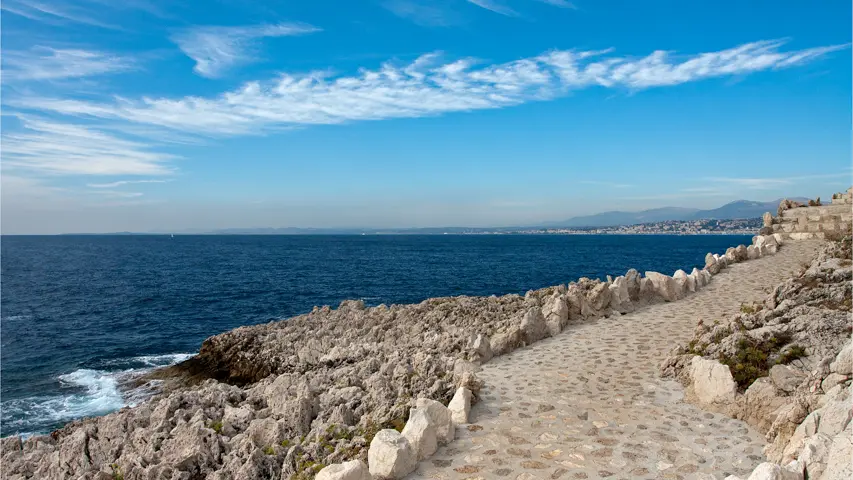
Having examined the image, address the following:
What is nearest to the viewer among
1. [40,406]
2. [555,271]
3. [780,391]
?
[780,391]

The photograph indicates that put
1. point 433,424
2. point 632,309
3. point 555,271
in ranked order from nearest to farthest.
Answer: point 433,424 → point 632,309 → point 555,271

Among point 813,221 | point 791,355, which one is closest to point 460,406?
point 791,355

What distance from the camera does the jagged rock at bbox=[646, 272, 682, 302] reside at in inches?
790

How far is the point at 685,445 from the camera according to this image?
356 inches

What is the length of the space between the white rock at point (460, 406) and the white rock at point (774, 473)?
16.0ft

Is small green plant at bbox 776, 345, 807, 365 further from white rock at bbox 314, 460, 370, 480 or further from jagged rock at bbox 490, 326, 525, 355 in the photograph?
white rock at bbox 314, 460, 370, 480

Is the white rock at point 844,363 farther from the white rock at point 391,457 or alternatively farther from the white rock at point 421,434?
the white rock at point 391,457

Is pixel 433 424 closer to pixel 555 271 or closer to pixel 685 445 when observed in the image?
pixel 685 445

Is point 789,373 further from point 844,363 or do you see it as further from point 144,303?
point 144,303

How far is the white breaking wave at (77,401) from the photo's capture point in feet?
63.1

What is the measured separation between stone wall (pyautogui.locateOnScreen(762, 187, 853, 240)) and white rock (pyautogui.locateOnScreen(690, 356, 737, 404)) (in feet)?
96.8

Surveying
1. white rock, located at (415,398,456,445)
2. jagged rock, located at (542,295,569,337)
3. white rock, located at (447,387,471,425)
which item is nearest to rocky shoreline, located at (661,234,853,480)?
jagged rock, located at (542,295,569,337)

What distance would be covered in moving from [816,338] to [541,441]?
290 inches

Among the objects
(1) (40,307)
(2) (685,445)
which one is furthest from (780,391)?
(1) (40,307)
